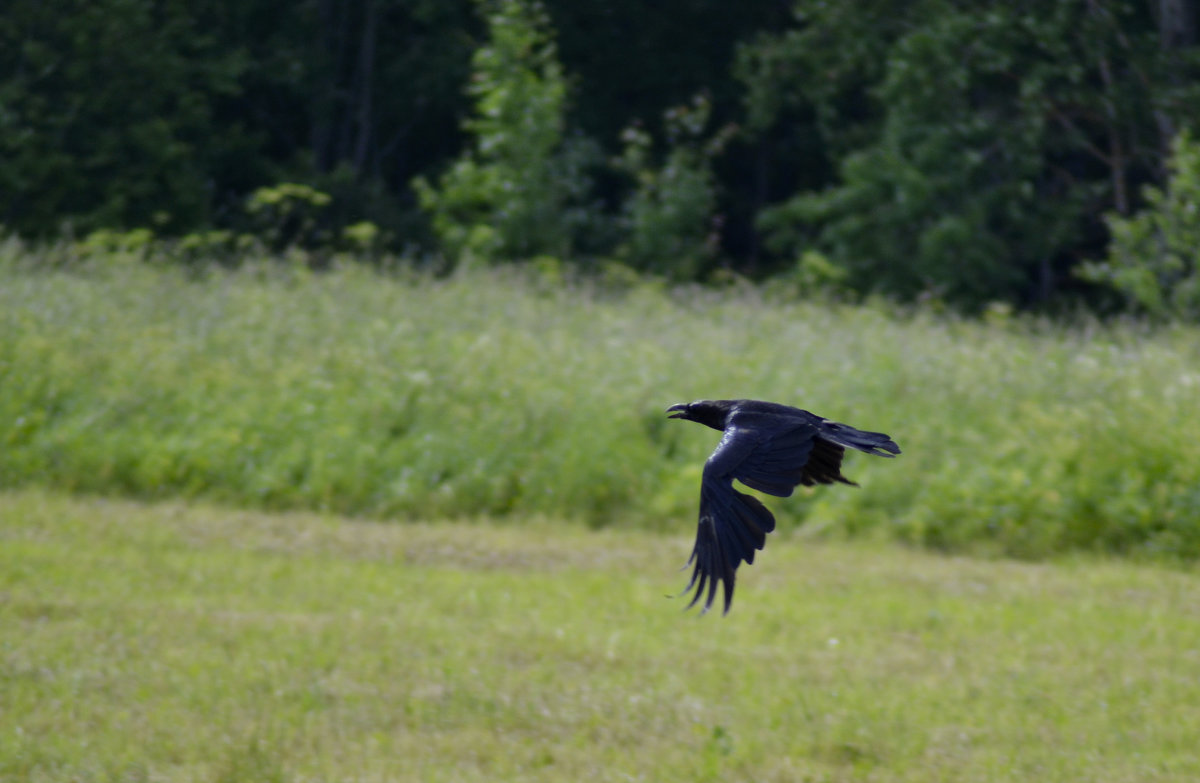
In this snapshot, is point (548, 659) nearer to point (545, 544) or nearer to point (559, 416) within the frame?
point (545, 544)

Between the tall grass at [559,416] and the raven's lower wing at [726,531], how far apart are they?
14.8ft

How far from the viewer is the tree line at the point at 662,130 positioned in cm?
1784

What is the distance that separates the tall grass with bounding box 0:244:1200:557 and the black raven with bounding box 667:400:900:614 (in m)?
4.02

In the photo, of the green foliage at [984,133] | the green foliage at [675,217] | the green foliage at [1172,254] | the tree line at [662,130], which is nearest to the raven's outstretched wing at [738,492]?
the green foliage at [1172,254]

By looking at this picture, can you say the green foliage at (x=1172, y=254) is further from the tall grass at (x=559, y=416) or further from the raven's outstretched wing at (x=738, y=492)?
the raven's outstretched wing at (x=738, y=492)

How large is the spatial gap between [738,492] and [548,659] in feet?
7.27

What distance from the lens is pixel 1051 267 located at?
21672 millimetres

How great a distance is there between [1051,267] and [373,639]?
60.8ft

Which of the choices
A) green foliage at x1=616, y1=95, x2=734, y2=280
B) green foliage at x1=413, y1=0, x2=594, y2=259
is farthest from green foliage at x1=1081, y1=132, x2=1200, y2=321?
green foliage at x1=413, y1=0, x2=594, y2=259

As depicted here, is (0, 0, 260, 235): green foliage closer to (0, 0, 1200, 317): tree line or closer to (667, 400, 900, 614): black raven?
(0, 0, 1200, 317): tree line

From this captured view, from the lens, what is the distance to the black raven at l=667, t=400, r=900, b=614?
119 inches

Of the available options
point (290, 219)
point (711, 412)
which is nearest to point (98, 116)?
point (290, 219)

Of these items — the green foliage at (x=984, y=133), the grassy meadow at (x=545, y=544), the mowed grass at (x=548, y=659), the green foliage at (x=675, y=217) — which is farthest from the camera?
the green foliage at (x=984, y=133)

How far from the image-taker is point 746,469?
128 inches
